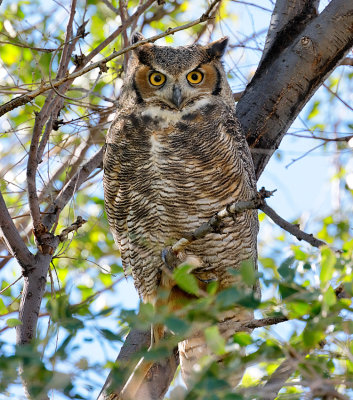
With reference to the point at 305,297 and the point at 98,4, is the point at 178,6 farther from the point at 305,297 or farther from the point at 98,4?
the point at 305,297

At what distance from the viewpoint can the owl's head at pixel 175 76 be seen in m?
2.98

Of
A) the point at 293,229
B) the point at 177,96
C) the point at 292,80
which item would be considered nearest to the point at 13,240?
the point at 177,96

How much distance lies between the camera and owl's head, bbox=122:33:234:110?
2980mm

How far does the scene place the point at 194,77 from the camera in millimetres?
3066

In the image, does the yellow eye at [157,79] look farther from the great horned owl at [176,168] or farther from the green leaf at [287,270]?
the green leaf at [287,270]

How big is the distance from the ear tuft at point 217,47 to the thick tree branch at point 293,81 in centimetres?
28

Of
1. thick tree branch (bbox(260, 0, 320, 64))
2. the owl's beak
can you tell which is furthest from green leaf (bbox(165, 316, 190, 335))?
thick tree branch (bbox(260, 0, 320, 64))

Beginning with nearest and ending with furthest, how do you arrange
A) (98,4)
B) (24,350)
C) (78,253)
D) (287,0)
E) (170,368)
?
(24,350) < (170,368) < (287,0) < (78,253) < (98,4)

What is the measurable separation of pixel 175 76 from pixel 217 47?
1.21 feet

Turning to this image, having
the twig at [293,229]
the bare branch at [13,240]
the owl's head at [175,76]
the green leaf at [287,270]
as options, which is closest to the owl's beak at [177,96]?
the owl's head at [175,76]

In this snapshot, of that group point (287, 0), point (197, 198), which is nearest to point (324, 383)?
point (197, 198)

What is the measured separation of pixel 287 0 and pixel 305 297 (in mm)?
2513

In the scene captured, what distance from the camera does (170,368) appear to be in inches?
119

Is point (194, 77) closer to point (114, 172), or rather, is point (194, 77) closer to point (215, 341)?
point (114, 172)
